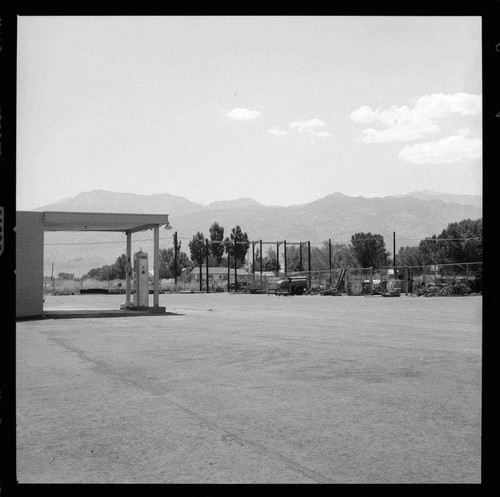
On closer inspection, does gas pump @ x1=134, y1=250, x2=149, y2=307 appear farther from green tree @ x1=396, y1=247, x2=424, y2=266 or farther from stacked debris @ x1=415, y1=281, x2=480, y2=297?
green tree @ x1=396, y1=247, x2=424, y2=266

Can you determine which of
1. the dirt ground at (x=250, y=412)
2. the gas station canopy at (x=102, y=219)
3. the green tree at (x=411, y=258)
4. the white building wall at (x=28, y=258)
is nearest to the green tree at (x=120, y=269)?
the green tree at (x=411, y=258)

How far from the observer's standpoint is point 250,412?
271 inches

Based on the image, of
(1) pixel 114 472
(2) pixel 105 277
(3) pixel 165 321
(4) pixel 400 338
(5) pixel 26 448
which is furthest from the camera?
(2) pixel 105 277

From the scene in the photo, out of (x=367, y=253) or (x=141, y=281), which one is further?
(x=367, y=253)

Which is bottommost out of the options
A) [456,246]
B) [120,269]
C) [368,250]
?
[120,269]

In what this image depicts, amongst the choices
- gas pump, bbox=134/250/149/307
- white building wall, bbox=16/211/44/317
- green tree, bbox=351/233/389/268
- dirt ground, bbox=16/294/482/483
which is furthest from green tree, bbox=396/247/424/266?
dirt ground, bbox=16/294/482/483

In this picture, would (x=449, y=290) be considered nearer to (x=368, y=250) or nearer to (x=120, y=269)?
(x=368, y=250)

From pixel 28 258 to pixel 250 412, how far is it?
18.8 meters

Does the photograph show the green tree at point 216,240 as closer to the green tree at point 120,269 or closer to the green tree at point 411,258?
the green tree at point 120,269

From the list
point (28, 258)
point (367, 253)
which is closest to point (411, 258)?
point (367, 253)

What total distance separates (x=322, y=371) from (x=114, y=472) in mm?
5282

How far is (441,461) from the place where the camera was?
5.13 m

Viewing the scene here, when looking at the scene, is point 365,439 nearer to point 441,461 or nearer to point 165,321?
point 441,461
